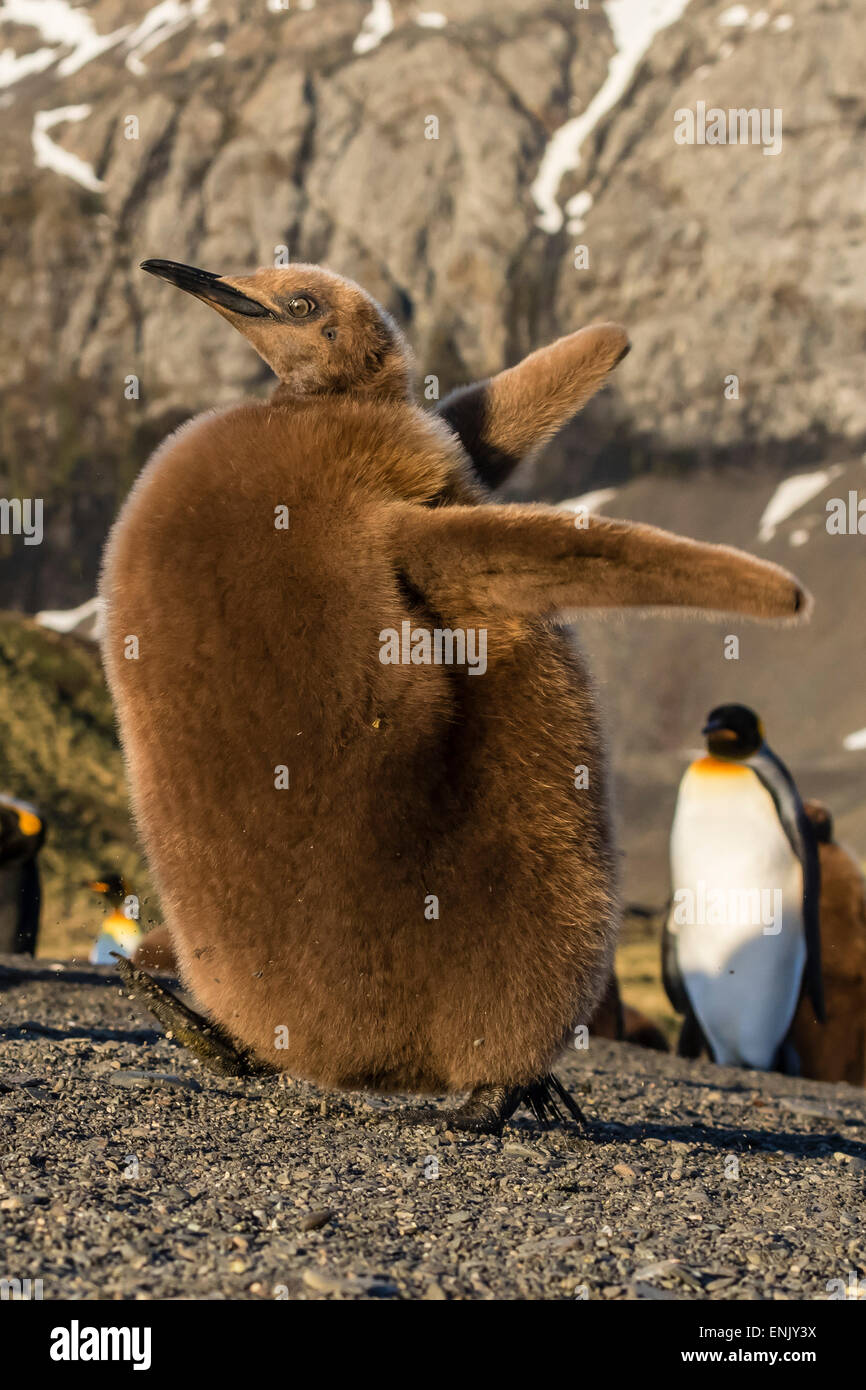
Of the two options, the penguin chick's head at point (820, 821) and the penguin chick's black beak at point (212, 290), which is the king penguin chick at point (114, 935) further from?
the penguin chick's black beak at point (212, 290)

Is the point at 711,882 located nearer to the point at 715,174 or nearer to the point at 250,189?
the point at 715,174

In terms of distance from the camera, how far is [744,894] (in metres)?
7.82

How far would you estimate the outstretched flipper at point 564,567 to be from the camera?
1964 millimetres

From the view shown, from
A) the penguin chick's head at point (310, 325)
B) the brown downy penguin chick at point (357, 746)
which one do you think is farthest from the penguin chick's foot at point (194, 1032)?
the penguin chick's head at point (310, 325)

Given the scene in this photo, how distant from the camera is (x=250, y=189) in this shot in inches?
2467

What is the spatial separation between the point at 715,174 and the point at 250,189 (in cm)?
2161

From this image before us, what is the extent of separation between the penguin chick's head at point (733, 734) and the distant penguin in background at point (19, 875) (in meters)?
4.17

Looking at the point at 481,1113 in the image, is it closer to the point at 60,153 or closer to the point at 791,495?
the point at 791,495

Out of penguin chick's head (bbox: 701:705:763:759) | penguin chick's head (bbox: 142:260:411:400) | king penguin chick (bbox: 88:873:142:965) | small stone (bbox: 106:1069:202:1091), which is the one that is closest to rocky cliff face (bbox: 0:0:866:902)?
king penguin chick (bbox: 88:873:142:965)

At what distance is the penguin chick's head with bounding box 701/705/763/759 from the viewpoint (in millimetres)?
7832

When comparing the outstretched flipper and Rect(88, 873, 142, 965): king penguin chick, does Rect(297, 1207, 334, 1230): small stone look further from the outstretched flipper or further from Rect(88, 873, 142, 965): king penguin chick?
Rect(88, 873, 142, 965): king penguin chick

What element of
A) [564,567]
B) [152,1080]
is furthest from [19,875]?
[564,567]
